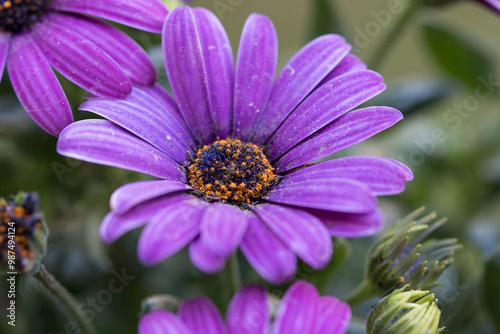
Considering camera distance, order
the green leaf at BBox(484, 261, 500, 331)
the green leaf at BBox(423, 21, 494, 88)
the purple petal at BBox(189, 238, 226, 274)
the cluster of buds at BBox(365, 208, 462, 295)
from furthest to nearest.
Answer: the green leaf at BBox(423, 21, 494, 88)
the green leaf at BBox(484, 261, 500, 331)
the cluster of buds at BBox(365, 208, 462, 295)
the purple petal at BBox(189, 238, 226, 274)

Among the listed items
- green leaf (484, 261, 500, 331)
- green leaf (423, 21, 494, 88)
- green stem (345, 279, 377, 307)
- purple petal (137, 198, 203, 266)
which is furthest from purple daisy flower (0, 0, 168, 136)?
green leaf (423, 21, 494, 88)

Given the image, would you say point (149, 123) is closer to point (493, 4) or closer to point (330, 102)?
point (330, 102)

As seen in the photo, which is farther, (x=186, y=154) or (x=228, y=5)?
(x=228, y=5)

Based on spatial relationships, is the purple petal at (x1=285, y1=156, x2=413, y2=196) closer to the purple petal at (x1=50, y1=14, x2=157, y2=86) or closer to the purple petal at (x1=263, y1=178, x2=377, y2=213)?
the purple petal at (x1=263, y1=178, x2=377, y2=213)

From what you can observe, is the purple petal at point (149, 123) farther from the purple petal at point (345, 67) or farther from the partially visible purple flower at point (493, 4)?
the partially visible purple flower at point (493, 4)

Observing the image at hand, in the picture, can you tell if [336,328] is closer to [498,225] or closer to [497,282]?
[497,282]

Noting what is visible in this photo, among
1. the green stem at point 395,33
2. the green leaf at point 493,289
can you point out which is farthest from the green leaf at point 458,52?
the green leaf at point 493,289

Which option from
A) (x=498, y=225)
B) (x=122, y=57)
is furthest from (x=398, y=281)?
(x=498, y=225)

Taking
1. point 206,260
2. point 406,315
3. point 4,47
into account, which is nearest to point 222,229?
point 206,260
